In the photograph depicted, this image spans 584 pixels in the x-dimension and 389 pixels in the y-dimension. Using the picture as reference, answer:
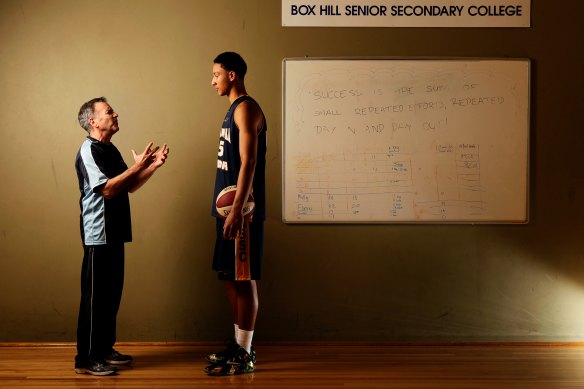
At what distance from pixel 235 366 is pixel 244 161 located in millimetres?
1009

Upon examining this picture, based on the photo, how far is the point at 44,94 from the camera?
386 centimetres

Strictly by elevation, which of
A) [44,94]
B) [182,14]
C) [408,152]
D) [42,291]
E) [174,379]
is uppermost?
[182,14]

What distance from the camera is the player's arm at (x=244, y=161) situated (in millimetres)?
3121

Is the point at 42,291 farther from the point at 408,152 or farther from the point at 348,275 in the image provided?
the point at 408,152

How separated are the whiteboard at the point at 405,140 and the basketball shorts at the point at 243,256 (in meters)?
0.66

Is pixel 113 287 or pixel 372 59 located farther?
pixel 372 59

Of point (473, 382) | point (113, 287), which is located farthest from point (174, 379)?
point (473, 382)

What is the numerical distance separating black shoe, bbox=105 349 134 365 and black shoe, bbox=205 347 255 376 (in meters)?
0.46

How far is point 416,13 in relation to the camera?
385 centimetres

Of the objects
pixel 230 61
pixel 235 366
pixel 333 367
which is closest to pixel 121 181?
pixel 230 61

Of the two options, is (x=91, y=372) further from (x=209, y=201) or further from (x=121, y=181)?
(x=209, y=201)

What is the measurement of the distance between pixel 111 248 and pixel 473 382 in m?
1.85

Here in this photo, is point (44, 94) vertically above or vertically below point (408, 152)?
above

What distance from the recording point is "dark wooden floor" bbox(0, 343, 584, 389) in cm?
313
